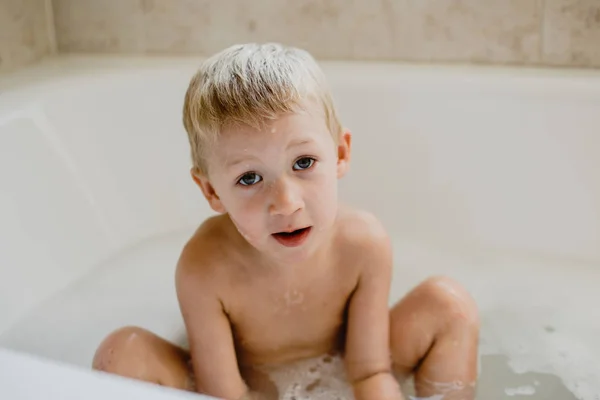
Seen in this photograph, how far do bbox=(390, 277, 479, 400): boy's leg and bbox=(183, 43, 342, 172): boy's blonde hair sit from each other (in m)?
0.23

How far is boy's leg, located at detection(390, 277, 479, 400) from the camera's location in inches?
35.2

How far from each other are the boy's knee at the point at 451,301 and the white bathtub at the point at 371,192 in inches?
6.8

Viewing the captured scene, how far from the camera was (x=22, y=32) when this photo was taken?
1465mm

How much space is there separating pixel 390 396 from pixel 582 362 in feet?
0.95

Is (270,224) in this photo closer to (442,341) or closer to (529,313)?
(442,341)

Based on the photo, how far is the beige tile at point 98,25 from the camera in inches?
59.5


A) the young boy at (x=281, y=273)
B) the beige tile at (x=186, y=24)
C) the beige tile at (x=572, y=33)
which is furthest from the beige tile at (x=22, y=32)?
the beige tile at (x=572, y=33)

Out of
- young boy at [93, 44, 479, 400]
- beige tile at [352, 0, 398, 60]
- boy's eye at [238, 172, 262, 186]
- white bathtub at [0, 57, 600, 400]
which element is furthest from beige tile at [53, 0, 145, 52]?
boy's eye at [238, 172, 262, 186]

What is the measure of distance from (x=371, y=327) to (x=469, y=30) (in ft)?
2.08

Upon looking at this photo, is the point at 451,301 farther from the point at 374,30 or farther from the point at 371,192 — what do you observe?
the point at 374,30

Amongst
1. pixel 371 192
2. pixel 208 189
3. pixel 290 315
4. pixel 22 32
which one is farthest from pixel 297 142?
pixel 22 32

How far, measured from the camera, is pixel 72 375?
546 mm

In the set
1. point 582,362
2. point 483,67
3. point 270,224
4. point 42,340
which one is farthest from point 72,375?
point 483,67

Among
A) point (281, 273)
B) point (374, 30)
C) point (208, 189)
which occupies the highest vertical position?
point (374, 30)
